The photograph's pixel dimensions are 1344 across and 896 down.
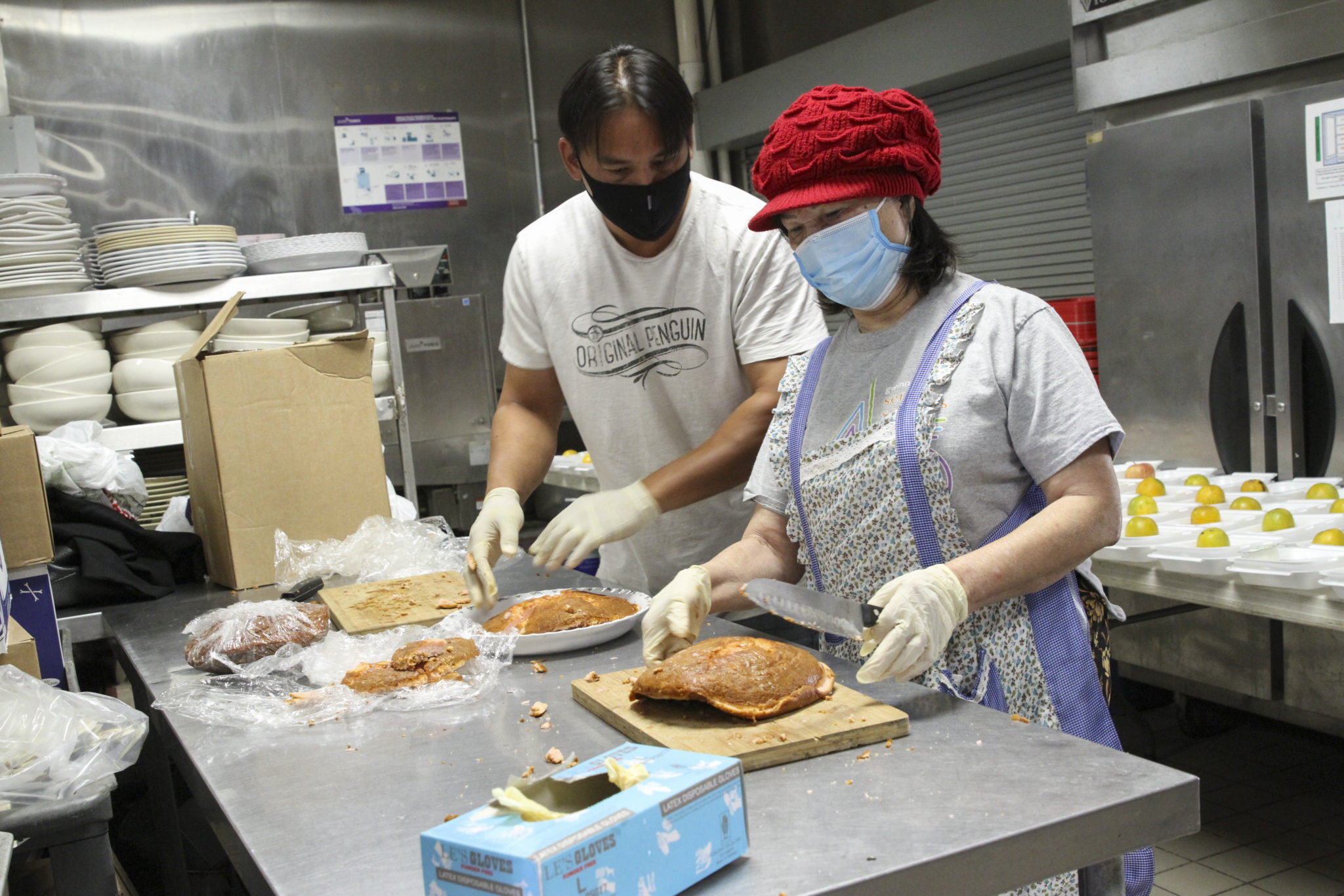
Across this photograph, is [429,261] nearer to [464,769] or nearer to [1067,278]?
[1067,278]

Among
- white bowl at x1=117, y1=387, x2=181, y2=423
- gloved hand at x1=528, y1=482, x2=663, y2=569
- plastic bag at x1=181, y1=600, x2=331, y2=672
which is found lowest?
plastic bag at x1=181, y1=600, x2=331, y2=672

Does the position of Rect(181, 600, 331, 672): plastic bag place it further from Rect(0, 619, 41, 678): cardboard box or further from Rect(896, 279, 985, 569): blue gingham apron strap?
Rect(896, 279, 985, 569): blue gingham apron strap

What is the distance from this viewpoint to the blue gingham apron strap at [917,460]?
163cm

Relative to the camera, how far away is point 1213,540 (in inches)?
105

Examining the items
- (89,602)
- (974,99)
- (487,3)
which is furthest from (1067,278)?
(89,602)

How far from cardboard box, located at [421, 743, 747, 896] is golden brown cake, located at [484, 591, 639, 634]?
775 mm

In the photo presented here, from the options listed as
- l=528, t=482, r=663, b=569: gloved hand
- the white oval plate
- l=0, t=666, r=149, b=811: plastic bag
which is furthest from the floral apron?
l=0, t=666, r=149, b=811: plastic bag

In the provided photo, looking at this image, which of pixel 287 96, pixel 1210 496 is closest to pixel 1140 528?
pixel 1210 496

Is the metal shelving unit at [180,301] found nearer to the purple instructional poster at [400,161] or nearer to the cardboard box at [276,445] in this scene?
the cardboard box at [276,445]

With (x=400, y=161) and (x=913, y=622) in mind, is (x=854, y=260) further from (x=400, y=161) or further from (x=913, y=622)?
(x=400, y=161)

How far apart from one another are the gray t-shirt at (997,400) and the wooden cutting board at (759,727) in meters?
0.37

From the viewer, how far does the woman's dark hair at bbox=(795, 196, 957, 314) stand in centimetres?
173

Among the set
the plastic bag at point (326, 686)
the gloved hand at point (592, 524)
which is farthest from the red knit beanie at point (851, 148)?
the plastic bag at point (326, 686)

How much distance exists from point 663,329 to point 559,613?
0.74 meters
